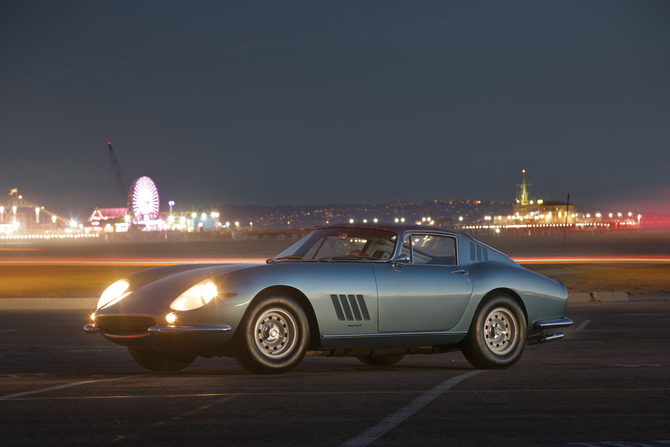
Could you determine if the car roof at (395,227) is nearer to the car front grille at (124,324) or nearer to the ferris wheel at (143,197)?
the car front grille at (124,324)

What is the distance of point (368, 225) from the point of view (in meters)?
8.34

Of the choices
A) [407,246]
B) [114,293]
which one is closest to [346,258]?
[407,246]

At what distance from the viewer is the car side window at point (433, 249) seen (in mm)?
8273

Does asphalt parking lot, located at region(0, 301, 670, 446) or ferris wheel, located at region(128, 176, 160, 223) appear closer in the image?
asphalt parking lot, located at region(0, 301, 670, 446)

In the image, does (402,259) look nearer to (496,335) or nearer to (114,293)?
(496,335)

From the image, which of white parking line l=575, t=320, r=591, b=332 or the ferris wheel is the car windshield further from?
the ferris wheel

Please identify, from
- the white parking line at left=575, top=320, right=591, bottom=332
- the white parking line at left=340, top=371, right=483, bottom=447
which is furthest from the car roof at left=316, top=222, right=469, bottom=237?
the white parking line at left=575, top=320, right=591, bottom=332

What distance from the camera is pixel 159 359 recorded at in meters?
7.98

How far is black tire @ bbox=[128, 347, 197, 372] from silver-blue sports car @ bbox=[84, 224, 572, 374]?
14 mm

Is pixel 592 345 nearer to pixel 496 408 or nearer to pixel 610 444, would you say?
pixel 496 408

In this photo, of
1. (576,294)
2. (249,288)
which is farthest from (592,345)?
(576,294)

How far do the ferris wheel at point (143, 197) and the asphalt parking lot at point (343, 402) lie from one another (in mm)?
125787

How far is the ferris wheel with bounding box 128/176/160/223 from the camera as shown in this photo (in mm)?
131750

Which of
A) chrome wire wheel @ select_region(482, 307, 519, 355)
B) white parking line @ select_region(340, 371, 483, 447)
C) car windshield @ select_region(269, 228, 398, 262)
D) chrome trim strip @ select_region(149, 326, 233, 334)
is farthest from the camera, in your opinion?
chrome wire wheel @ select_region(482, 307, 519, 355)
